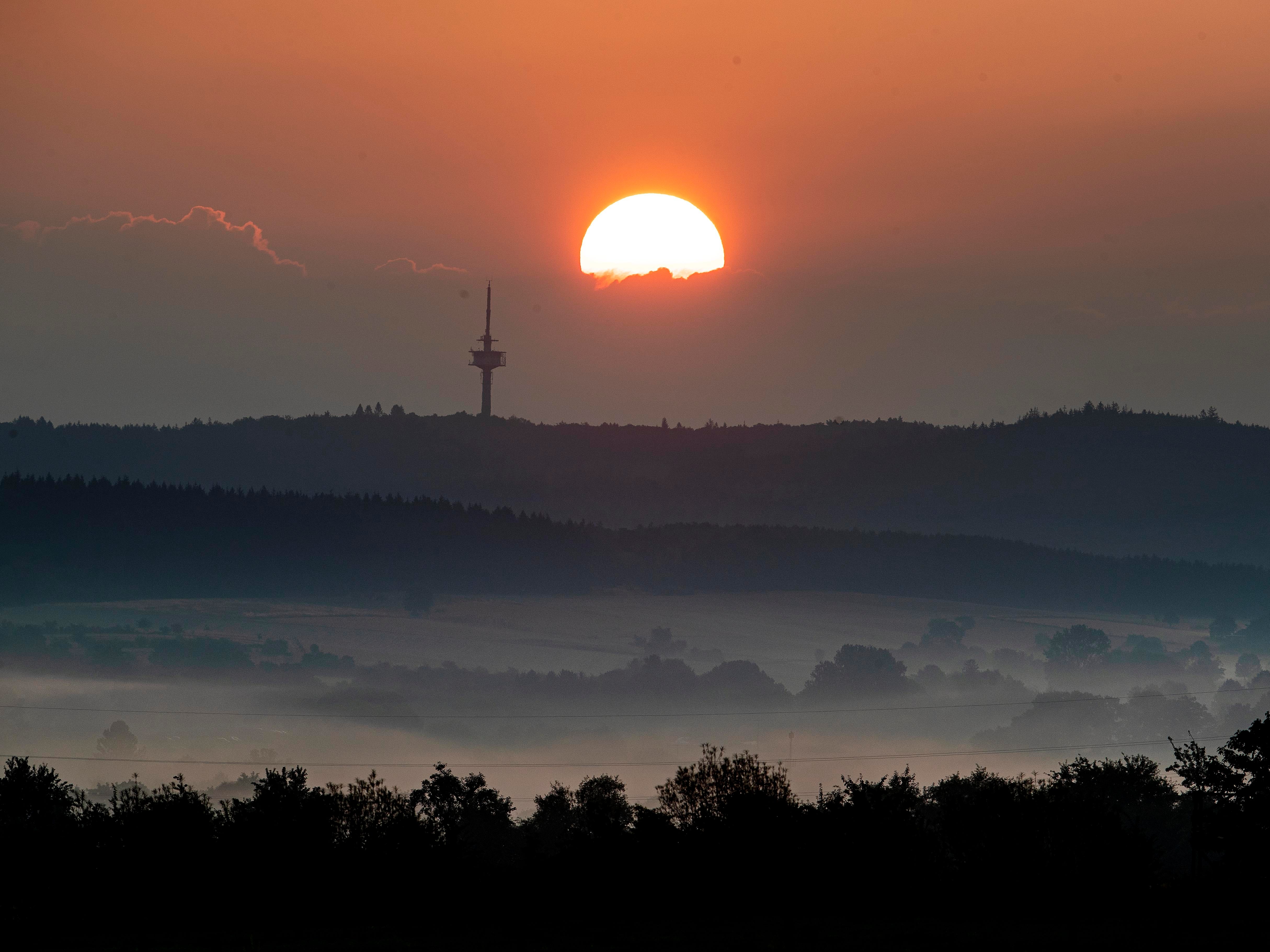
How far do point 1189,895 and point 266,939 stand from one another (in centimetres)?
5057

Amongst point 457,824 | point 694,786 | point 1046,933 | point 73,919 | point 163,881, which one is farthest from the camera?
point 694,786

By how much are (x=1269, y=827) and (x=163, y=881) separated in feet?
223

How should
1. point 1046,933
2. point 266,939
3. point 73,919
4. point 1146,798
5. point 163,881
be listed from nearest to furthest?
point 1046,933 → point 266,939 → point 73,919 → point 163,881 → point 1146,798

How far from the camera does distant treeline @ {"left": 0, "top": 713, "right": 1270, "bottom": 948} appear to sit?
236 ft

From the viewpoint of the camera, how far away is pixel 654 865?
83750mm

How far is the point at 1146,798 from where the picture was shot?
436 ft

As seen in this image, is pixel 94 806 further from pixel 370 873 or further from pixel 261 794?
pixel 370 873

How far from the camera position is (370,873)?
8519cm

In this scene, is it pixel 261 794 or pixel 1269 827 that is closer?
pixel 1269 827

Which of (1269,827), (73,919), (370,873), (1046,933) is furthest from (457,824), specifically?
(1269,827)

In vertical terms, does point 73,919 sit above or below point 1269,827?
below

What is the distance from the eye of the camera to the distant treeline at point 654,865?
7181 cm

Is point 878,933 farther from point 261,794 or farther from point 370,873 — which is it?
point 261,794

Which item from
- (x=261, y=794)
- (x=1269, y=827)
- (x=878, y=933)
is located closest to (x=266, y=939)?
(x=261, y=794)
